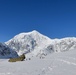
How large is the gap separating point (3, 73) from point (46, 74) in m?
2.40

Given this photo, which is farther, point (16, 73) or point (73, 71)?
point (73, 71)

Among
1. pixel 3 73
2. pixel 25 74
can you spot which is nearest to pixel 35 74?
pixel 25 74

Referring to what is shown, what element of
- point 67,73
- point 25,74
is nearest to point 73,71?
point 67,73

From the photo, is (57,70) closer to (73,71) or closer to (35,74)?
(73,71)

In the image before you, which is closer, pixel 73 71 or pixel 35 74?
pixel 35 74

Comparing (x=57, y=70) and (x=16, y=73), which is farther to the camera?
(x=57, y=70)

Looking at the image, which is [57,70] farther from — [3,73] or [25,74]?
[3,73]

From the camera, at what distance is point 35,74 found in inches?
492

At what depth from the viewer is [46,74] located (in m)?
12.7

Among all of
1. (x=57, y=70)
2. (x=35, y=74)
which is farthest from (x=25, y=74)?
(x=57, y=70)

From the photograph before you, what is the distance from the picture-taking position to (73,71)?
13.9 meters

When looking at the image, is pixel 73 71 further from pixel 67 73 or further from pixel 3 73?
pixel 3 73

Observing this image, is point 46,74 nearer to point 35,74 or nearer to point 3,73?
point 35,74

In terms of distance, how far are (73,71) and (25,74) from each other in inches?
119
